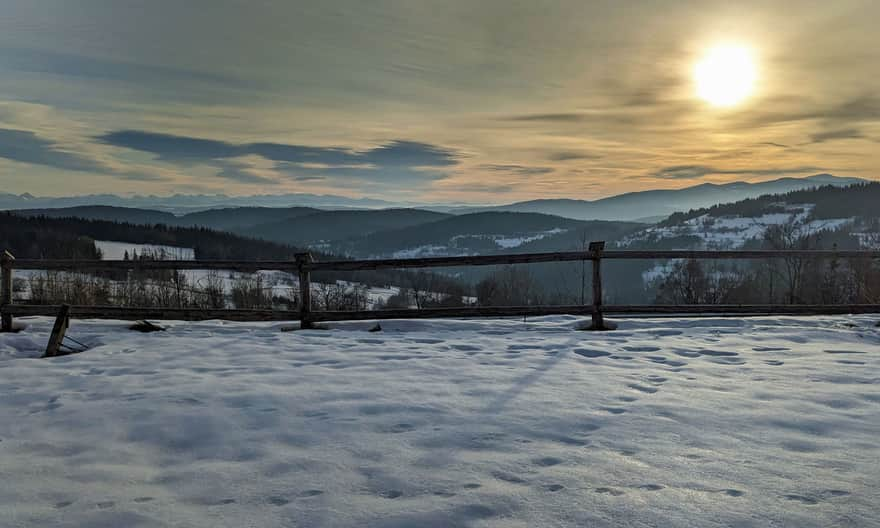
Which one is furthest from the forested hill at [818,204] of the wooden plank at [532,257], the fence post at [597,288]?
the fence post at [597,288]

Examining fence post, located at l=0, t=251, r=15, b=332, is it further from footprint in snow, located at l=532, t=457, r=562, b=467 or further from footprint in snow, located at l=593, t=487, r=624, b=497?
footprint in snow, located at l=593, t=487, r=624, b=497

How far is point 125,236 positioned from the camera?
109000 millimetres

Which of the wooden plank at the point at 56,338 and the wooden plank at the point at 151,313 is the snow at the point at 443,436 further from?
the wooden plank at the point at 151,313

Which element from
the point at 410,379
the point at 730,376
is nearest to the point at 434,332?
the point at 410,379

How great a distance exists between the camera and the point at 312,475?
3648 millimetres

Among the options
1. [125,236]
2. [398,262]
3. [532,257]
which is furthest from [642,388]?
[125,236]

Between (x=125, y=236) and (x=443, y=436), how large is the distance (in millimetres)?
122313

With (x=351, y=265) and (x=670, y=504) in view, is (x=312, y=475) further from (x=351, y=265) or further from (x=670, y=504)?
(x=351, y=265)

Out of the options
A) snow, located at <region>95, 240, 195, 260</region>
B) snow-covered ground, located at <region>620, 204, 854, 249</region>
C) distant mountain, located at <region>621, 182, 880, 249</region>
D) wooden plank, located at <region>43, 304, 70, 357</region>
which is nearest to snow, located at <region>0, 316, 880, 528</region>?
wooden plank, located at <region>43, 304, 70, 357</region>

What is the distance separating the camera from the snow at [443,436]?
3.21 meters

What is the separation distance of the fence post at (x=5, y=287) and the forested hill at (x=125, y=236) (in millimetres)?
87690

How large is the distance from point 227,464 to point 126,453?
0.86m

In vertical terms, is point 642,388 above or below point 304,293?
below

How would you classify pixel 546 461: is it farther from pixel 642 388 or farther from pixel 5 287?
pixel 5 287
